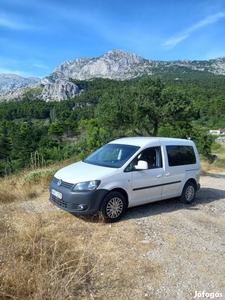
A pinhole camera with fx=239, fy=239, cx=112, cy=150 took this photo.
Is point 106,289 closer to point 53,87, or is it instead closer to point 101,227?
point 101,227

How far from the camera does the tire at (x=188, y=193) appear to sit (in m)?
6.51

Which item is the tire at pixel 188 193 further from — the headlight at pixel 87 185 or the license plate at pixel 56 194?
the license plate at pixel 56 194

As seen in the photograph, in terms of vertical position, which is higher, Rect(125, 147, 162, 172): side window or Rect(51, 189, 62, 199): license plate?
Rect(125, 147, 162, 172): side window

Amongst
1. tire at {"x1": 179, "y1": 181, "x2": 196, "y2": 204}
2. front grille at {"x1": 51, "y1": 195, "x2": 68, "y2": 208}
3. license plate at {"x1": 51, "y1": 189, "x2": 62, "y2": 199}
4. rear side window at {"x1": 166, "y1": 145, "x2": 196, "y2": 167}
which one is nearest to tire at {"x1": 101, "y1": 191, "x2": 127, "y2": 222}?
front grille at {"x1": 51, "y1": 195, "x2": 68, "y2": 208}

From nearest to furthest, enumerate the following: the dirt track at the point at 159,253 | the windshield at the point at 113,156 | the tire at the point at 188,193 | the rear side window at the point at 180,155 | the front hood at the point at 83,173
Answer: the dirt track at the point at 159,253
the front hood at the point at 83,173
the windshield at the point at 113,156
the rear side window at the point at 180,155
the tire at the point at 188,193

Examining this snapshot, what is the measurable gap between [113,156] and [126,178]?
860 mm

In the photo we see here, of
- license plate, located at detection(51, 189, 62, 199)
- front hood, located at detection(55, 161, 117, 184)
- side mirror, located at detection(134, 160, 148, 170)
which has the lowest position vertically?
license plate, located at detection(51, 189, 62, 199)

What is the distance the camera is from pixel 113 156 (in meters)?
5.81

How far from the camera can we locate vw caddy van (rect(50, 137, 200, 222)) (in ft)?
15.6

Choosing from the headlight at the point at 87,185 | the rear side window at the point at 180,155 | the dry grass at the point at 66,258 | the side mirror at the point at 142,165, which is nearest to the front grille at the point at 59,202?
the dry grass at the point at 66,258

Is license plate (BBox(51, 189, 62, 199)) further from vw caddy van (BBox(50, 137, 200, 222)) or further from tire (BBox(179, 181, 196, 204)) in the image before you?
tire (BBox(179, 181, 196, 204))

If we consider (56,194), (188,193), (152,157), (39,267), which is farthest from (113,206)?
(188,193)

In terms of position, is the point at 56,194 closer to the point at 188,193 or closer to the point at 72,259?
the point at 72,259

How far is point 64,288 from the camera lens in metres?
2.50
